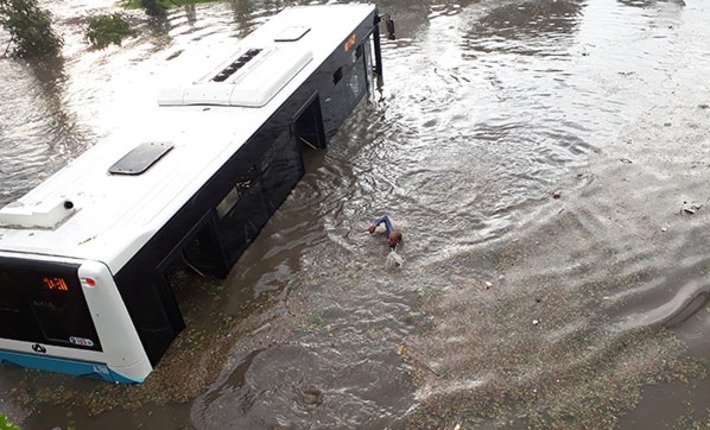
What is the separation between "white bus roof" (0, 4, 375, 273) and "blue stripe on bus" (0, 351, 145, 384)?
1358 millimetres

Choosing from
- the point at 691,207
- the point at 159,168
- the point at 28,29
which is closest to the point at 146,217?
the point at 159,168

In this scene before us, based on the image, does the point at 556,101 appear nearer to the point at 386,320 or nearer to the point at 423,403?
the point at 386,320

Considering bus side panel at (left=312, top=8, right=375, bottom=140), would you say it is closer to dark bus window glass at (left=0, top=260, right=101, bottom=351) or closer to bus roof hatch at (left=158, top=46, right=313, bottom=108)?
bus roof hatch at (left=158, top=46, right=313, bottom=108)

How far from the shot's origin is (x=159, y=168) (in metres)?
7.24

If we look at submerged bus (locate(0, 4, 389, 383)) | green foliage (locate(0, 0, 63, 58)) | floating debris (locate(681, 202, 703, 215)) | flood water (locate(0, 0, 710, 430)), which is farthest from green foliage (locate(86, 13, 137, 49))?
floating debris (locate(681, 202, 703, 215))

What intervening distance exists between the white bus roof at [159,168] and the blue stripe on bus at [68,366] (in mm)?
1358

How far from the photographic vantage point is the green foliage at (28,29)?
18.8 m

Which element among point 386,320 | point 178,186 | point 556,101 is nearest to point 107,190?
point 178,186

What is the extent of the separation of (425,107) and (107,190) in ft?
26.1

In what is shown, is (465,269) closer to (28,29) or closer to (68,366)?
(68,366)

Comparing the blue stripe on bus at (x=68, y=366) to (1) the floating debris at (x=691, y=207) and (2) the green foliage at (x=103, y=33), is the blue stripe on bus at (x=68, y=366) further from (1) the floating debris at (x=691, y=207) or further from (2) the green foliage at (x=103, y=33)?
(2) the green foliage at (x=103, y=33)

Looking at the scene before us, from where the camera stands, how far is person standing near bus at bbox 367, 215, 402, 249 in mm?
8508

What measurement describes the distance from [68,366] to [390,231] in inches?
179

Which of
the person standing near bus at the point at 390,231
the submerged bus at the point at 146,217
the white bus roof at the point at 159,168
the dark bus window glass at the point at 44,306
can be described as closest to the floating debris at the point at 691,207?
the person standing near bus at the point at 390,231
